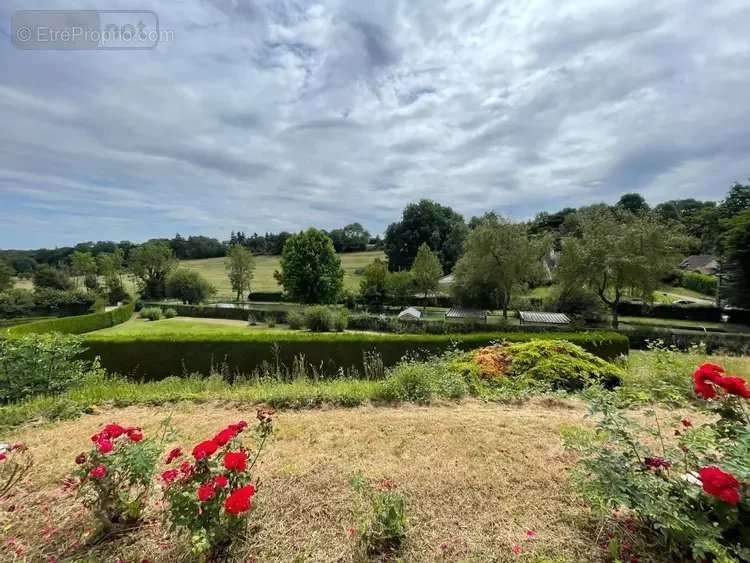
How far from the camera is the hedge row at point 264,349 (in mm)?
8750

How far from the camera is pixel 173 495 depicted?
178cm

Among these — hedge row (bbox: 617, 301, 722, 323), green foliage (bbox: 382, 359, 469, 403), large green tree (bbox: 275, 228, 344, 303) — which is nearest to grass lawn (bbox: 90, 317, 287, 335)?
large green tree (bbox: 275, 228, 344, 303)

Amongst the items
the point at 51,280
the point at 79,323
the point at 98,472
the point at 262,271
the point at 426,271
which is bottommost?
the point at 79,323

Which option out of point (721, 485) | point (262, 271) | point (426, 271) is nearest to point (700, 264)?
point (426, 271)

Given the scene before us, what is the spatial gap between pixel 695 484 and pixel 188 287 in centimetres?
3585

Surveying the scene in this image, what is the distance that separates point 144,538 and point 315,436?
170 cm

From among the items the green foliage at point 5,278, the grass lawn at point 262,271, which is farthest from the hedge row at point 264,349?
the green foliage at point 5,278

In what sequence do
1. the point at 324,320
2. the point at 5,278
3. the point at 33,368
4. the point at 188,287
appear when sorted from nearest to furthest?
1. the point at 33,368
2. the point at 324,320
3. the point at 5,278
4. the point at 188,287

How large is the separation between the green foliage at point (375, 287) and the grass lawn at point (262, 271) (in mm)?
4306

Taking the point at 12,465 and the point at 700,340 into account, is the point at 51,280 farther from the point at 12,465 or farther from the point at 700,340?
the point at 700,340

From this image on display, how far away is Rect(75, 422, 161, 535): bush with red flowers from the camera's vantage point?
2.00 meters

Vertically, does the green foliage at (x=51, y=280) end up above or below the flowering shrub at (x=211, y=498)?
above

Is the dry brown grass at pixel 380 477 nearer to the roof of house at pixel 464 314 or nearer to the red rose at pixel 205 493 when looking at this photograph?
the red rose at pixel 205 493

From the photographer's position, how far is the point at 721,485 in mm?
1474
